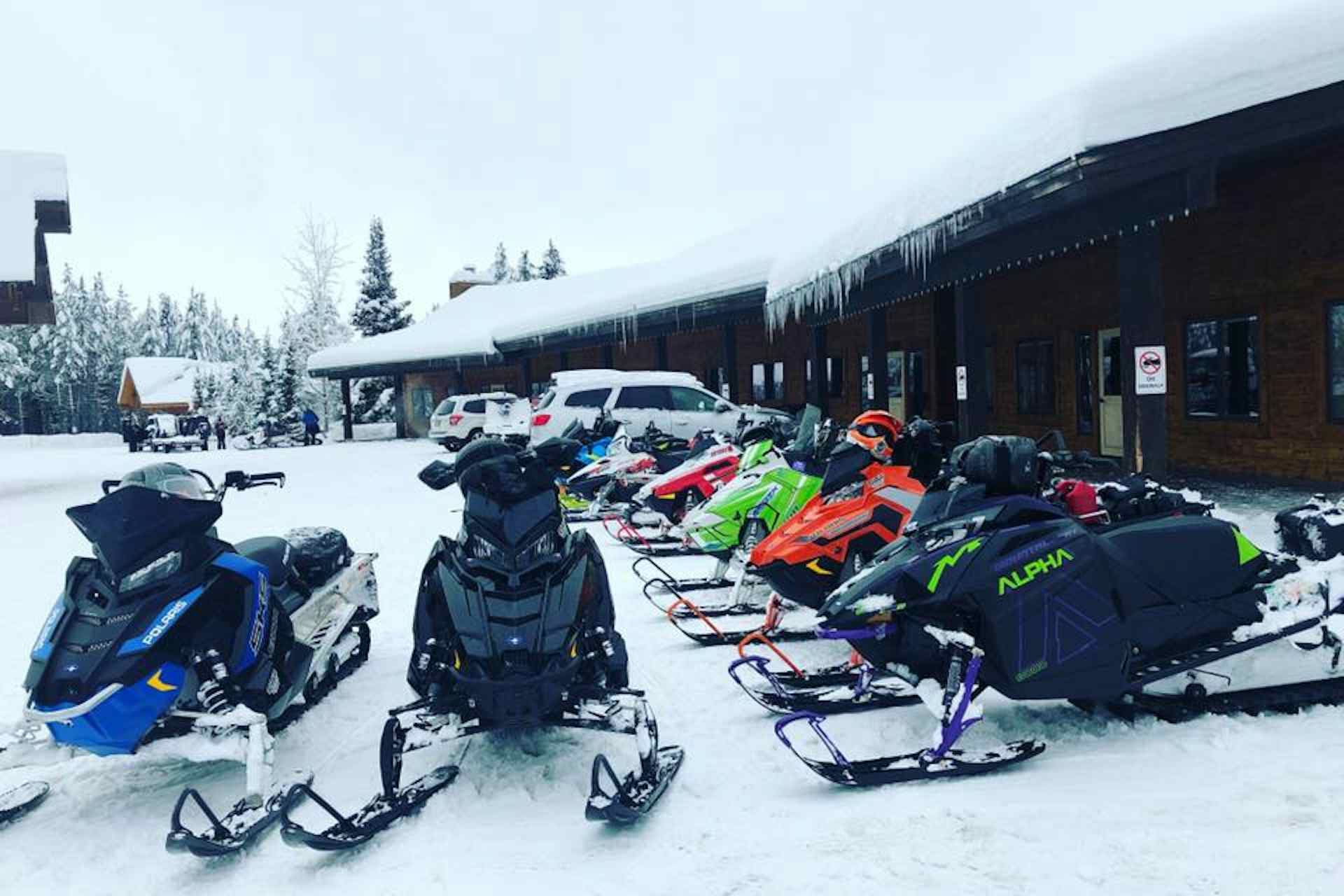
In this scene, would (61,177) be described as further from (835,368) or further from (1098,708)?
(1098,708)

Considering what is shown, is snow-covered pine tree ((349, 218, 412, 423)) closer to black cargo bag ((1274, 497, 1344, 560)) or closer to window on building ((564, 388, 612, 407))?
window on building ((564, 388, 612, 407))

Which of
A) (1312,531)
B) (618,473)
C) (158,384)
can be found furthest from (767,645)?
(158,384)

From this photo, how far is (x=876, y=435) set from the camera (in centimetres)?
482

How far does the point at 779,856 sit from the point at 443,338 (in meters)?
29.4

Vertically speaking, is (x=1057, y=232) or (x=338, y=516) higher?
(x=1057, y=232)

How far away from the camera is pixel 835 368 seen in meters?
19.8

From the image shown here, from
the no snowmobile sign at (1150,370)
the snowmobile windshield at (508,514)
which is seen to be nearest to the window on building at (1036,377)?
the no snowmobile sign at (1150,370)

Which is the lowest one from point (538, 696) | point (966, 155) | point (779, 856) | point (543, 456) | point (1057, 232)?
point (779, 856)

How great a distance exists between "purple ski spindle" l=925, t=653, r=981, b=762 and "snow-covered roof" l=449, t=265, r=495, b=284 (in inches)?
1762

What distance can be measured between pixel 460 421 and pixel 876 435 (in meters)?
18.2

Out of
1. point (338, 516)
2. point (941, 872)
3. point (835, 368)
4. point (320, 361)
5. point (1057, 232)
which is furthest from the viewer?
point (320, 361)

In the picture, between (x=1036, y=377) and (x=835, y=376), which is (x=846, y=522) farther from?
(x=835, y=376)

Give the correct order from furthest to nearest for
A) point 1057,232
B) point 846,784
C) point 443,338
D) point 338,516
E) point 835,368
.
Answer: point 443,338, point 835,368, point 338,516, point 1057,232, point 846,784

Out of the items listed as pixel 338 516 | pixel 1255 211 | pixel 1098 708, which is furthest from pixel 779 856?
pixel 1255 211
